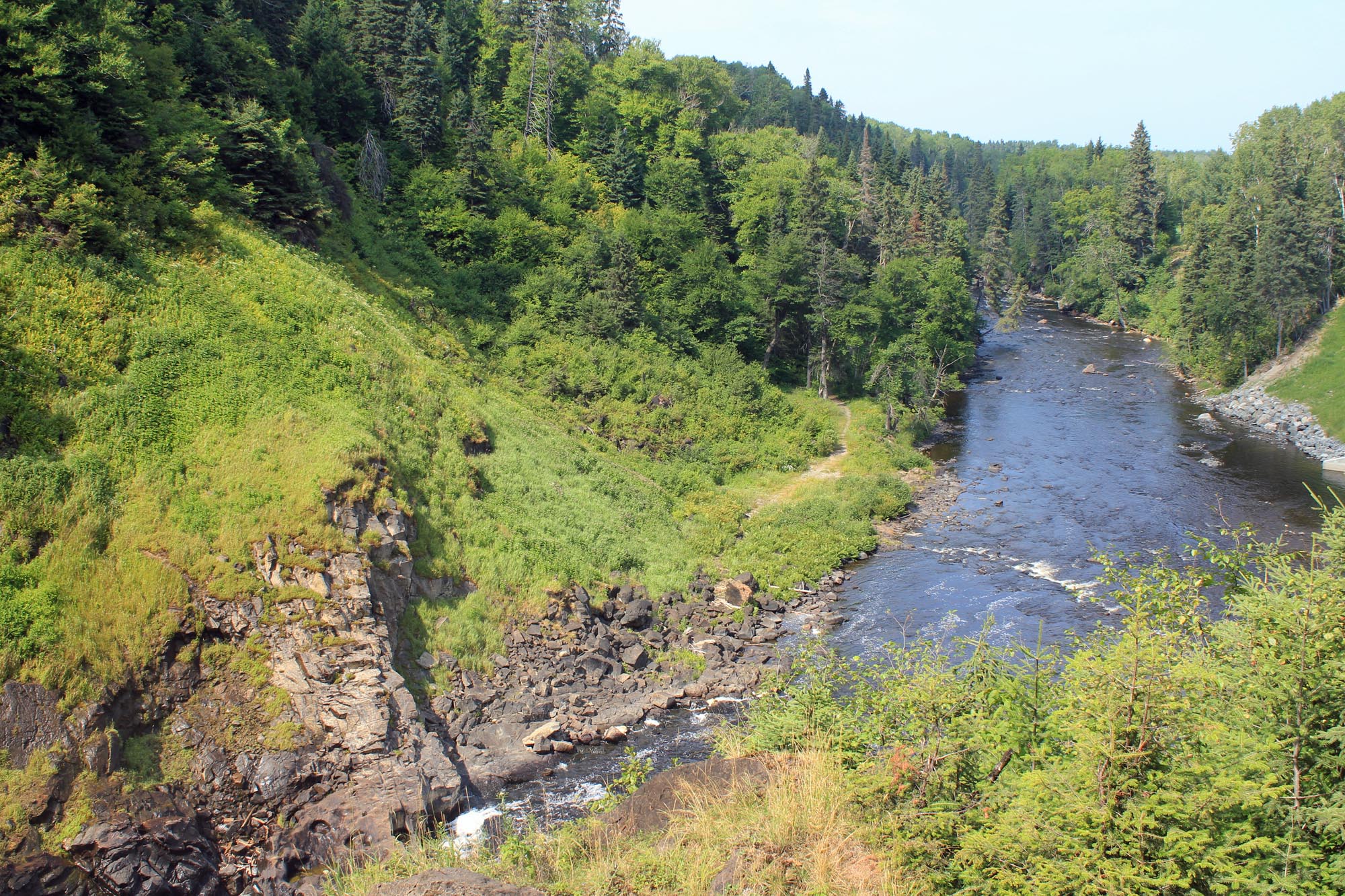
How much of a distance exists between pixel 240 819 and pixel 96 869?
252 cm

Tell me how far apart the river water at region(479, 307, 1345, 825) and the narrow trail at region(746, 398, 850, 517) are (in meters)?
5.05

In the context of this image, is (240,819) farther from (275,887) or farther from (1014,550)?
(1014,550)

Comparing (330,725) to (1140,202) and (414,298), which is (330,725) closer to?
(414,298)

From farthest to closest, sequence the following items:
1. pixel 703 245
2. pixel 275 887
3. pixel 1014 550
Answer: pixel 703 245, pixel 1014 550, pixel 275 887

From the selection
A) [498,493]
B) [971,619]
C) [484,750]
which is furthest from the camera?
[498,493]

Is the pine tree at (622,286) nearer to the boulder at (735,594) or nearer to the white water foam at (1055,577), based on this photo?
the boulder at (735,594)

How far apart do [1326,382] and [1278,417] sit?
13.7 feet

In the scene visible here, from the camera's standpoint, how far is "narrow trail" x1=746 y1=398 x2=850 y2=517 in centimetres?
3766

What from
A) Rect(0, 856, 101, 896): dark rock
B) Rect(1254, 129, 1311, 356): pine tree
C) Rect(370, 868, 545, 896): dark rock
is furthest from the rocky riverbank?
Rect(1254, 129, 1311, 356): pine tree

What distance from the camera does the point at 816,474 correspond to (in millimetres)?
40781

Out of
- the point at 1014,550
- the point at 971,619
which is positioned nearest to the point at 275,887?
the point at 971,619

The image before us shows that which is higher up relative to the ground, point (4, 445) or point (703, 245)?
point (703, 245)

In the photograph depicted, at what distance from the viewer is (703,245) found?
49.5 m

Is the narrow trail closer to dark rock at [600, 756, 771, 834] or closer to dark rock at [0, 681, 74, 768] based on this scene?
→ dark rock at [600, 756, 771, 834]
